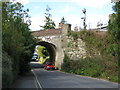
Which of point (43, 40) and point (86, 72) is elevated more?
point (43, 40)

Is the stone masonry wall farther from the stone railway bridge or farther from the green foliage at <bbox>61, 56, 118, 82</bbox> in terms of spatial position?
the stone railway bridge

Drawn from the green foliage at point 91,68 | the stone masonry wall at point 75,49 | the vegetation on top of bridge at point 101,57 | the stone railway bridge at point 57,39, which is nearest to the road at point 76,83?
the vegetation on top of bridge at point 101,57

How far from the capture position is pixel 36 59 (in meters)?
97.9

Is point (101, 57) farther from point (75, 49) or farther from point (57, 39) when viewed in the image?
point (57, 39)

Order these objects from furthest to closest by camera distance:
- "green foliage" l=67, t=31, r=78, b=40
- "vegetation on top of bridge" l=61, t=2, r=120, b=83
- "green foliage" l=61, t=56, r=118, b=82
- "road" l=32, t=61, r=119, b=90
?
"green foliage" l=67, t=31, r=78, b=40 < "green foliage" l=61, t=56, r=118, b=82 < "vegetation on top of bridge" l=61, t=2, r=120, b=83 < "road" l=32, t=61, r=119, b=90

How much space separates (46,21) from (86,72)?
4912cm

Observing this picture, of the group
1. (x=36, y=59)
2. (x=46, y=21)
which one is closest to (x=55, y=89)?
(x=46, y=21)

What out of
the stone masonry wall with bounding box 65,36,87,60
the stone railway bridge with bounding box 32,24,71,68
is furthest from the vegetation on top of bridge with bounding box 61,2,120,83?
the stone railway bridge with bounding box 32,24,71,68

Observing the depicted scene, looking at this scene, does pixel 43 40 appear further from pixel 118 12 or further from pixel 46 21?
pixel 46 21

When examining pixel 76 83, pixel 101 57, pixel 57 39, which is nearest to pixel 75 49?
pixel 57 39

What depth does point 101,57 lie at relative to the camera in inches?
1164

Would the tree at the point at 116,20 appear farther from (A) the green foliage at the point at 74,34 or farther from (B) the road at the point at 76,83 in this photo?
(A) the green foliage at the point at 74,34

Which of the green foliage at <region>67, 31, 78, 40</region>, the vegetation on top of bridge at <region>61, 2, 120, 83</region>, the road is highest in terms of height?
the green foliage at <region>67, 31, 78, 40</region>

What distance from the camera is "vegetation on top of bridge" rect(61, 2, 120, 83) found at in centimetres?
1836
